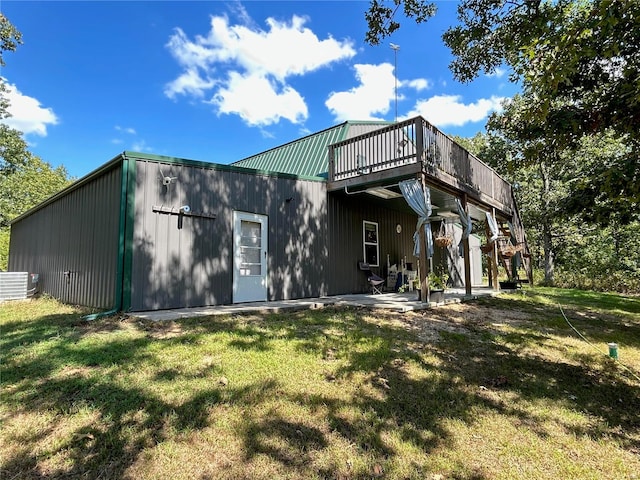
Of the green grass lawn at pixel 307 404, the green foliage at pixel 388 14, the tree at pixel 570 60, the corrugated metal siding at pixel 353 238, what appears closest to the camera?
the green grass lawn at pixel 307 404

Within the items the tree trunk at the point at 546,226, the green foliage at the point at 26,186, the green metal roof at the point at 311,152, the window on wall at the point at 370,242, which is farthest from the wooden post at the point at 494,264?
the green foliage at the point at 26,186

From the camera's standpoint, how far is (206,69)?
1340 centimetres

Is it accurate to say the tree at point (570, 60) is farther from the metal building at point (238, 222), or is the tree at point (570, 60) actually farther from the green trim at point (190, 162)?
the green trim at point (190, 162)

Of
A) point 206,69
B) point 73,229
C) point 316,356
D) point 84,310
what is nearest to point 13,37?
point 206,69

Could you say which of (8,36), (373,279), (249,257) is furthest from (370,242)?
(8,36)

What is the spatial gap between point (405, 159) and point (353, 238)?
288cm

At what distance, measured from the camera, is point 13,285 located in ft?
28.3

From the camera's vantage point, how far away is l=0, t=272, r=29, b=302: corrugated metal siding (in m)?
8.49

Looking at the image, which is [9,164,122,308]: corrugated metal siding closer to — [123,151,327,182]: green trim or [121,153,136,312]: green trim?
[121,153,136,312]: green trim

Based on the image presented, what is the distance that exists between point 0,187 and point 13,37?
1376 cm

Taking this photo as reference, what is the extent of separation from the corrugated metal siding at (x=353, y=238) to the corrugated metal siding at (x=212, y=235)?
1.34 feet

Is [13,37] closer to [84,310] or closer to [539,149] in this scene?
[84,310]

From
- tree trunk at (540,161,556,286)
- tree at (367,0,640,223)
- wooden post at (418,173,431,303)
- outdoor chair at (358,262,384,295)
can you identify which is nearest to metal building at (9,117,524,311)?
outdoor chair at (358,262,384,295)

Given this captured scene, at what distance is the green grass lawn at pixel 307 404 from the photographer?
6.38 feet
